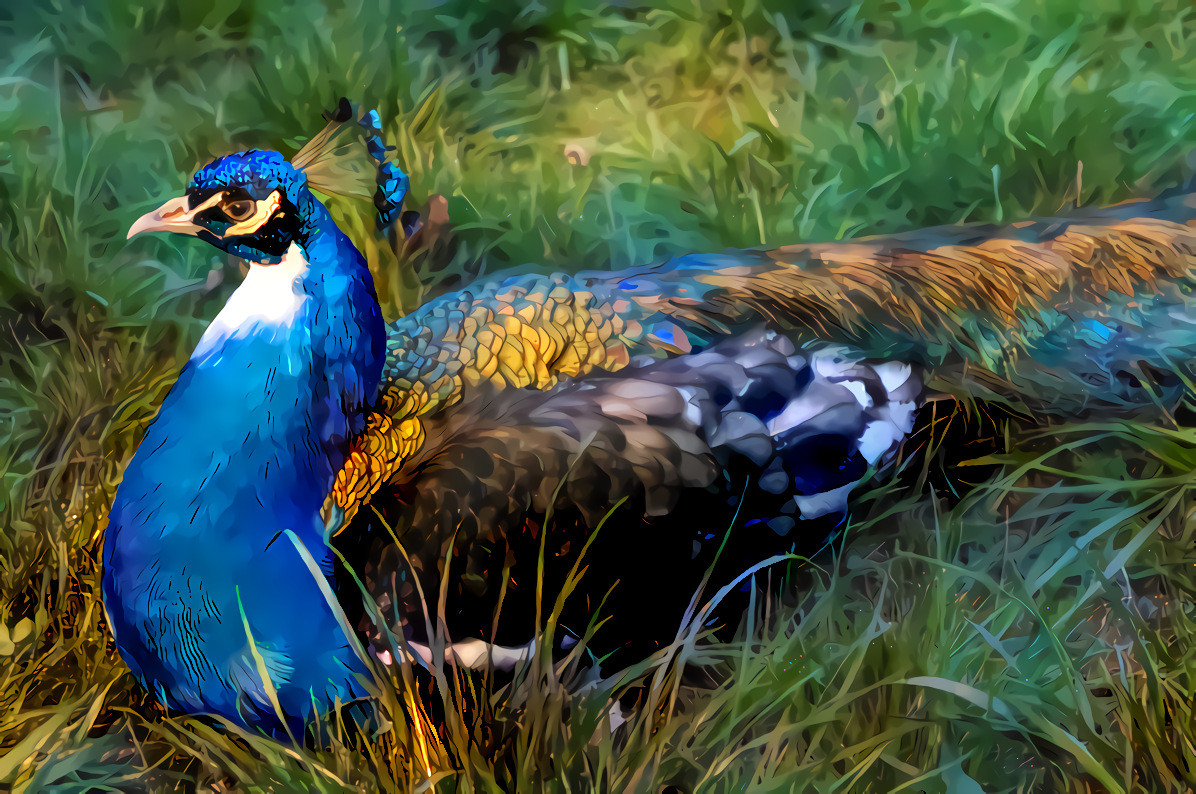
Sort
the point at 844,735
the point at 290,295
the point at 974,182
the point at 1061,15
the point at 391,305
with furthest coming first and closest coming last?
1. the point at 1061,15
2. the point at 974,182
3. the point at 391,305
4. the point at 290,295
5. the point at 844,735

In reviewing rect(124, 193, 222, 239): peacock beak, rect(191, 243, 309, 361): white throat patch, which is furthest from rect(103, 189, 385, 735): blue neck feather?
rect(124, 193, 222, 239): peacock beak

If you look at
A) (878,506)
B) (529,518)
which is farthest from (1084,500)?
(529,518)

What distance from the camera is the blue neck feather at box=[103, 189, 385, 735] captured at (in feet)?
5.12

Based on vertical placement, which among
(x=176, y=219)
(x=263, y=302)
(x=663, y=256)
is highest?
(x=176, y=219)

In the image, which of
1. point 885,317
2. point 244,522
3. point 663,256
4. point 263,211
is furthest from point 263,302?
point 663,256

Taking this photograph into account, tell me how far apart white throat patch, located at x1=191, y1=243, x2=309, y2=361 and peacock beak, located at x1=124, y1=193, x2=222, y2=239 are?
0.12 m

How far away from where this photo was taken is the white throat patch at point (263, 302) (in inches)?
66.2

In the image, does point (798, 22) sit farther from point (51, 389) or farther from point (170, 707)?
point (170, 707)

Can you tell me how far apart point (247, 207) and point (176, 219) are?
4.6 inches

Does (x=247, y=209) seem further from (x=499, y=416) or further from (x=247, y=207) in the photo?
(x=499, y=416)

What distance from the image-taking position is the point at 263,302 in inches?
66.6

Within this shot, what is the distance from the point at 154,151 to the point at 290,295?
1.61 metres

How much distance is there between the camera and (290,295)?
1702 millimetres

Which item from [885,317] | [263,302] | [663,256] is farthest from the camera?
[663,256]
